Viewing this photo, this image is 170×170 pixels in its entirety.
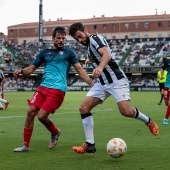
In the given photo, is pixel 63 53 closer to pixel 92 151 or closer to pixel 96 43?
pixel 96 43

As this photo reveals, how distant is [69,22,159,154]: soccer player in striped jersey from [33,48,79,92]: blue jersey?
0.60 metres

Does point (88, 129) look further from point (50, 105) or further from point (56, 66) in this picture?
point (56, 66)

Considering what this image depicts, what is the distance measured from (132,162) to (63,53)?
9.06ft

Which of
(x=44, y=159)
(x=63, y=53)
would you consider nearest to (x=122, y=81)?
(x=63, y=53)

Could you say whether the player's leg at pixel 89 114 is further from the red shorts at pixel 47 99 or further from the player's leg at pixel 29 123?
the player's leg at pixel 29 123

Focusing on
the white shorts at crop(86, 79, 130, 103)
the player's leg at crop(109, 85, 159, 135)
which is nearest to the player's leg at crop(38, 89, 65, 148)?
the white shorts at crop(86, 79, 130, 103)

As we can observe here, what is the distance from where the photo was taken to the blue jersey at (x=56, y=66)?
9328 millimetres

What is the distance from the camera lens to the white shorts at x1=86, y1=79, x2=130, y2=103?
29.1 feet

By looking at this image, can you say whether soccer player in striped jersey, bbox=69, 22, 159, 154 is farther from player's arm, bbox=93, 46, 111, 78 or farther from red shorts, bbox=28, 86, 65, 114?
red shorts, bbox=28, 86, 65, 114

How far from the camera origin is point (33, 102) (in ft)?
30.1

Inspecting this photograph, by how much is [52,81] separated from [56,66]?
304mm

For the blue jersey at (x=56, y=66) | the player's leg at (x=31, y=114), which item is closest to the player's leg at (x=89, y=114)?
the blue jersey at (x=56, y=66)

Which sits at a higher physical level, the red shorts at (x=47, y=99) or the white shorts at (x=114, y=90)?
the white shorts at (x=114, y=90)

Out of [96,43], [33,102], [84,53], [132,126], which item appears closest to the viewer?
[96,43]
